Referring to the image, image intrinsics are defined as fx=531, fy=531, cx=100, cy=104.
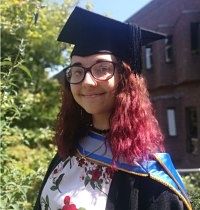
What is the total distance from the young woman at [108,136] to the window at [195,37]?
1933 cm

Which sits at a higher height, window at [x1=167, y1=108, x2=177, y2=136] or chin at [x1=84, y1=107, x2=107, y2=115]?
chin at [x1=84, y1=107, x2=107, y2=115]

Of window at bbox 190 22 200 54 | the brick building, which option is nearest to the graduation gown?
the brick building

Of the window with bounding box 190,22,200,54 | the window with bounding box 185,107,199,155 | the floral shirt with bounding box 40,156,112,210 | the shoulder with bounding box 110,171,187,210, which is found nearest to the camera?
the shoulder with bounding box 110,171,187,210

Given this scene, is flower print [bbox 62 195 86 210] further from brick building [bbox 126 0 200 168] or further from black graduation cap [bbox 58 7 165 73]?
brick building [bbox 126 0 200 168]

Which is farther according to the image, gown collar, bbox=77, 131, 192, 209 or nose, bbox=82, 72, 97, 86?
nose, bbox=82, 72, 97, 86

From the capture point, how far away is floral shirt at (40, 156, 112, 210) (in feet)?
6.09

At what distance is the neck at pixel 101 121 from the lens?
1.97 meters

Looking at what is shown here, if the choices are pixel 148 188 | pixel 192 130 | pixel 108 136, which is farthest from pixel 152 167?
pixel 192 130

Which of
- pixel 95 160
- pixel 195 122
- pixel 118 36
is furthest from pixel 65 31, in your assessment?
pixel 195 122

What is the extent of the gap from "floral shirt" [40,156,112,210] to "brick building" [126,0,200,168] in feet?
58.6

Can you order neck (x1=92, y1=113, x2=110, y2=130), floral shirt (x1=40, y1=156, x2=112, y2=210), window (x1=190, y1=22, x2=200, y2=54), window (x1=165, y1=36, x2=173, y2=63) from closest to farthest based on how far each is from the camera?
floral shirt (x1=40, y1=156, x2=112, y2=210) < neck (x1=92, y1=113, x2=110, y2=130) < window (x1=190, y1=22, x2=200, y2=54) < window (x1=165, y1=36, x2=173, y2=63)

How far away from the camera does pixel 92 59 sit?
193 centimetres

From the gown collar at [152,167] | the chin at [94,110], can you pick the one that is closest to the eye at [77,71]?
the chin at [94,110]

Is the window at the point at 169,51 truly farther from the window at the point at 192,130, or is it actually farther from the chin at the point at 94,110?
the chin at the point at 94,110
